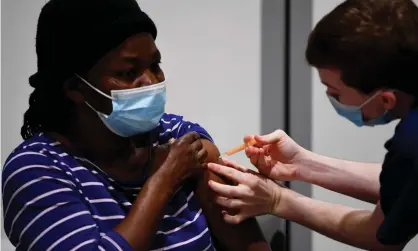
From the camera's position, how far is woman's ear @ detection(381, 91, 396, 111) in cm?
122

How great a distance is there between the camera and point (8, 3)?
6.82 ft

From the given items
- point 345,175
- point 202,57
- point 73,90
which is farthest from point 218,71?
point 73,90

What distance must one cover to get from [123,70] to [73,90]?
0.17 meters

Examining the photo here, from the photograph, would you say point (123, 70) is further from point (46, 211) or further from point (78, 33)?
point (46, 211)

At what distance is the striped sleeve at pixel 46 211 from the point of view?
121 centimetres

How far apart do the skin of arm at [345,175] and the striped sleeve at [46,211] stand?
72 cm

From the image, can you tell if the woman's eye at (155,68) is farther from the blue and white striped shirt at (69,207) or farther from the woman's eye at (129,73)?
the blue and white striped shirt at (69,207)

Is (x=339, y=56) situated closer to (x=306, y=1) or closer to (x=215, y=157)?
(x=215, y=157)

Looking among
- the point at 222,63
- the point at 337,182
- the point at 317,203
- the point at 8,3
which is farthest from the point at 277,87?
the point at 8,3

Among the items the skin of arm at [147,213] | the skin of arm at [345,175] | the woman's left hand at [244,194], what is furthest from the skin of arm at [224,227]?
the skin of arm at [345,175]

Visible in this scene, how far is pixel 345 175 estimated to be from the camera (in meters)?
1.67

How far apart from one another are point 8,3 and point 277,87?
1.11m

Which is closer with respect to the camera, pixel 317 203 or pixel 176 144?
pixel 176 144

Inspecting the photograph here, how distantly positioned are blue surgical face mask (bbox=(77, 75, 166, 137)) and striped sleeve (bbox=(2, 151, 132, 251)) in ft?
0.60
